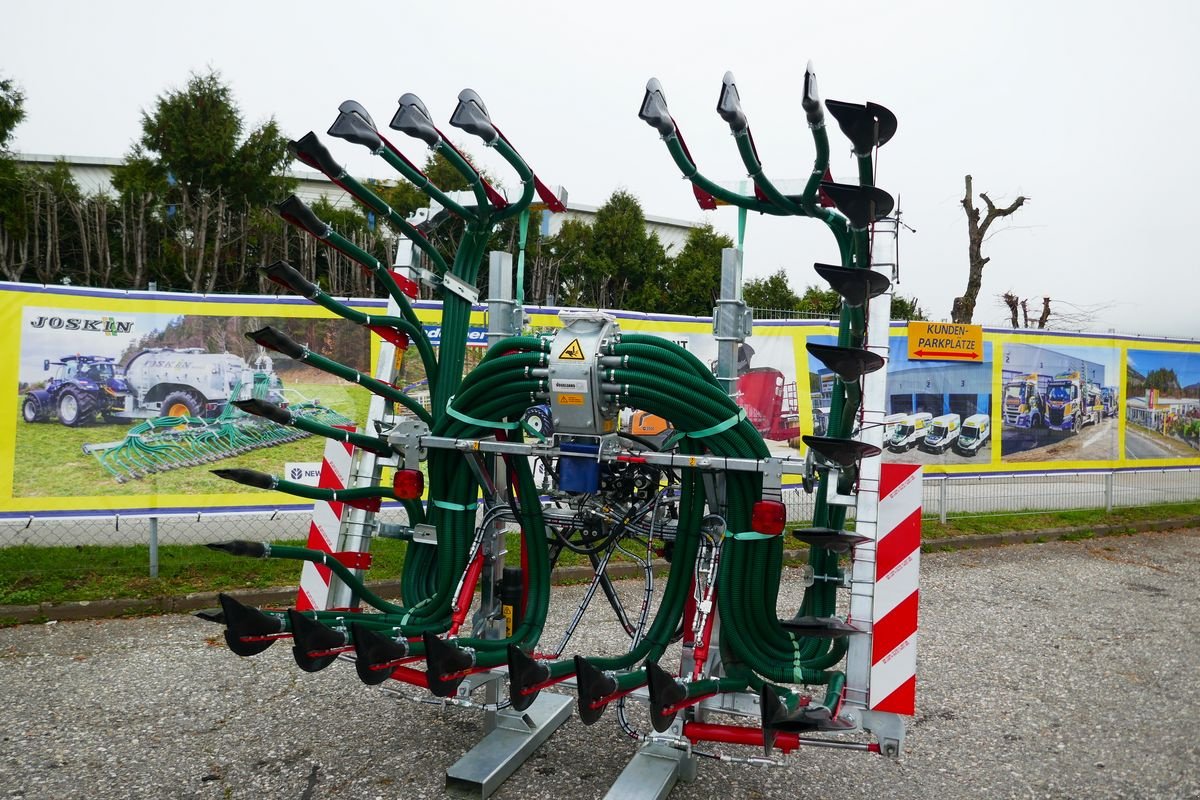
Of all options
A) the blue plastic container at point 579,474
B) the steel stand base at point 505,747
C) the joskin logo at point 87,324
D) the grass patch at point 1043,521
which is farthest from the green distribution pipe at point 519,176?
the grass patch at point 1043,521

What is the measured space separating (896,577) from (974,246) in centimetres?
1466

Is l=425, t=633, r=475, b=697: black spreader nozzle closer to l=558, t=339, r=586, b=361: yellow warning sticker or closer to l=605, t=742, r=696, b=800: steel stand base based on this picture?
l=605, t=742, r=696, b=800: steel stand base

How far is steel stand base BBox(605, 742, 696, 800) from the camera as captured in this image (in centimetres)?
331

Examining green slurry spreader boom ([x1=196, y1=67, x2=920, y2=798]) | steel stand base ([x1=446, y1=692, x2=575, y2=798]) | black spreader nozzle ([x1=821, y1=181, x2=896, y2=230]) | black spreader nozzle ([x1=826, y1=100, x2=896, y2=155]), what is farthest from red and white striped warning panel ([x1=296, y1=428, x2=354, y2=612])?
black spreader nozzle ([x1=826, y1=100, x2=896, y2=155])

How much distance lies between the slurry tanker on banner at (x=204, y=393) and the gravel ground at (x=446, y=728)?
1.64 metres

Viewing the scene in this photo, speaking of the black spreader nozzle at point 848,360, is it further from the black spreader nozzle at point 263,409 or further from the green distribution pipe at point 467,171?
the black spreader nozzle at point 263,409

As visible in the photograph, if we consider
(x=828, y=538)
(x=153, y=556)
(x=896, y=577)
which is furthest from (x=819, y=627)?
(x=153, y=556)

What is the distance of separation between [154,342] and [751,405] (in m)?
5.59

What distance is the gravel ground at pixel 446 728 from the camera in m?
3.54

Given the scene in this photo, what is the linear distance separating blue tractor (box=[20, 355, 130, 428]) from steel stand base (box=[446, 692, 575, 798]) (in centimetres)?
484

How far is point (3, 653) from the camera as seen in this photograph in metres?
4.95

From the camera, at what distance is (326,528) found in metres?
4.20

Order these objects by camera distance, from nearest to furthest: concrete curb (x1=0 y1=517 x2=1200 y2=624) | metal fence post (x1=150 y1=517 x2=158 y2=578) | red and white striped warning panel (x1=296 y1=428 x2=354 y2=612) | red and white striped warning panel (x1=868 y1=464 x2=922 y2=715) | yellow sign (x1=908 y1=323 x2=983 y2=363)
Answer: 1. red and white striped warning panel (x1=868 y1=464 x2=922 y2=715)
2. red and white striped warning panel (x1=296 y1=428 x2=354 y2=612)
3. concrete curb (x1=0 y1=517 x2=1200 y2=624)
4. metal fence post (x1=150 y1=517 x2=158 y2=578)
5. yellow sign (x1=908 y1=323 x2=983 y2=363)

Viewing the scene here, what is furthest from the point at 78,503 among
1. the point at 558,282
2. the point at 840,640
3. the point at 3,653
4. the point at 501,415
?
the point at 558,282
